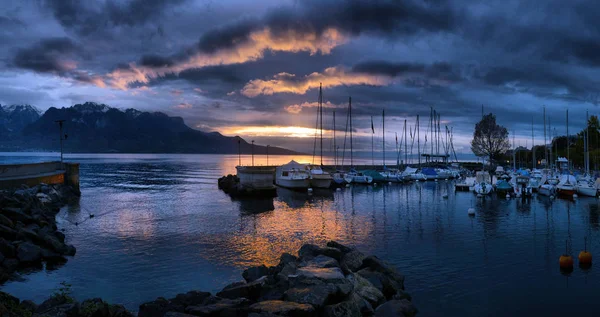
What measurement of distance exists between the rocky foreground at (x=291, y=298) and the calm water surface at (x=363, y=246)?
1.70 m

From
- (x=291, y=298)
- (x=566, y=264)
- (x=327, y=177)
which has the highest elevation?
(x=327, y=177)

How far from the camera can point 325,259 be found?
16.7m

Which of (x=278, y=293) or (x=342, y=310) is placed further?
(x=278, y=293)

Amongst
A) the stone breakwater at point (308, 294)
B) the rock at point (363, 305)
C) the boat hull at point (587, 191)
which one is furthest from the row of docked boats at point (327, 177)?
the rock at point (363, 305)

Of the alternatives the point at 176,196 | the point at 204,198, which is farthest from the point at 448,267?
the point at 176,196

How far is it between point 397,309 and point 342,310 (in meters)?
2.91

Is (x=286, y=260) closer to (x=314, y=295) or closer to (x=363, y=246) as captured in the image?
(x=314, y=295)

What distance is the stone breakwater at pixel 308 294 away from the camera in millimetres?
11133

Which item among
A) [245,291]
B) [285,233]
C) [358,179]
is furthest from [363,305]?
[358,179]

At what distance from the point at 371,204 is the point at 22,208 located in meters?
34.0

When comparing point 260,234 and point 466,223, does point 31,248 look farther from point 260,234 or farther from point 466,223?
point 466,223

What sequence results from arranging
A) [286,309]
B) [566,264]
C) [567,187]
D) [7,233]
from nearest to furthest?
[286,309] → [566,264] → [7,233] → [567,187]

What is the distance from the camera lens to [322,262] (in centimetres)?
1627

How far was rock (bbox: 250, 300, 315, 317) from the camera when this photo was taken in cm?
1071
